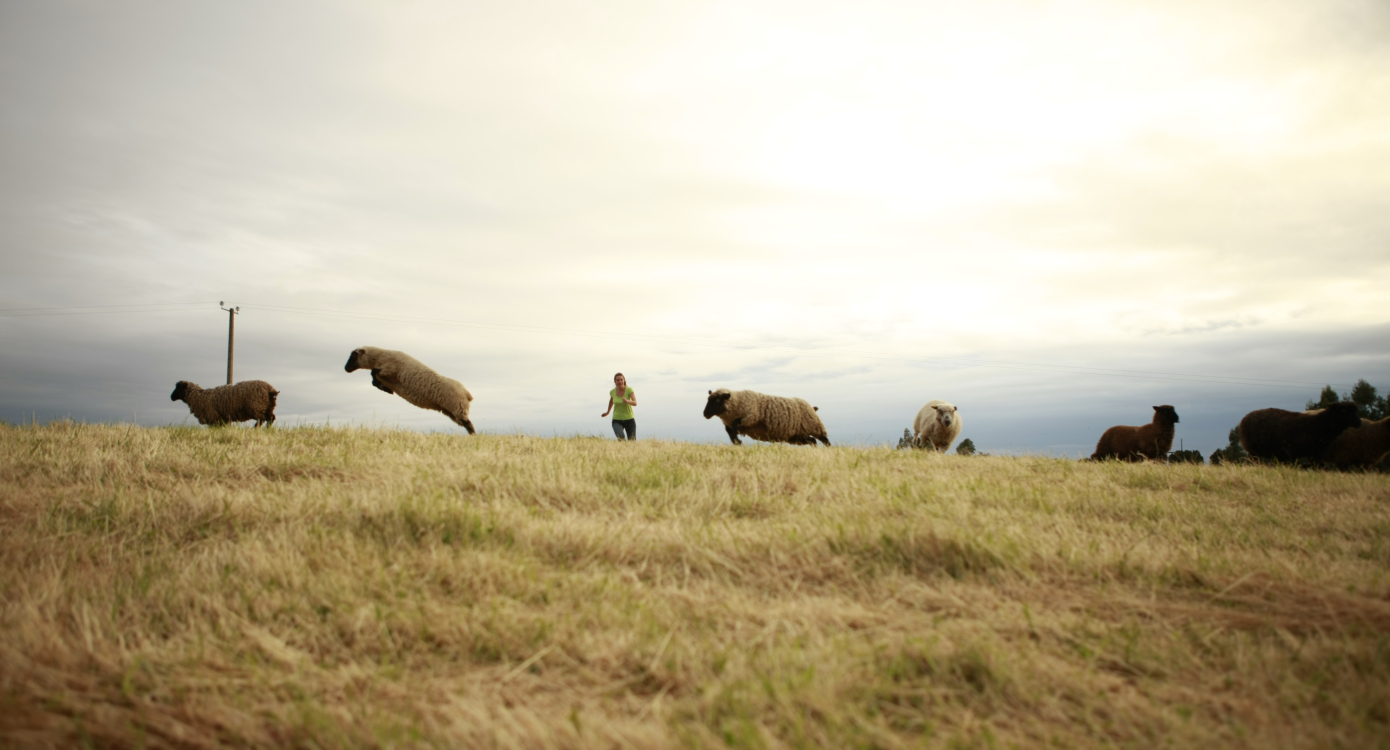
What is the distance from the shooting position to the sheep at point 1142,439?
14531 mm

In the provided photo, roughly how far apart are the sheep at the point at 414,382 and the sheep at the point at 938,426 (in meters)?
11.7

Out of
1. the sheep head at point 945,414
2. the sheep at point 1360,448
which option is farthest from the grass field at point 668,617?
the sheep head at point 945,414

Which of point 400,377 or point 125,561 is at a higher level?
point 400,377

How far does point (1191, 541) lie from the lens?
5.00 meters

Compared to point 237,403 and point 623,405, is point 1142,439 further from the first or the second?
point 237,403

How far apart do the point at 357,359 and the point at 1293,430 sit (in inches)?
778

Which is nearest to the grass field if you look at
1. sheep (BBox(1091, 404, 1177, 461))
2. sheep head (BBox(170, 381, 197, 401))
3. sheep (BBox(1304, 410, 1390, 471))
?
sheep (BBox(1304, 410, 1390, 471))

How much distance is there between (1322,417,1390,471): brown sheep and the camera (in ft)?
38.7

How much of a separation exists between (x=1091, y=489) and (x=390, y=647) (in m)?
6.88

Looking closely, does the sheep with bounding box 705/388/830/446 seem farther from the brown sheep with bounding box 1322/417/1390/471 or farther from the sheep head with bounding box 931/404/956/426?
the brown sheep with bounding box 1322/417/1390/471

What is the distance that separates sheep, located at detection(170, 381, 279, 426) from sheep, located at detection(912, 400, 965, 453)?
16.2 m

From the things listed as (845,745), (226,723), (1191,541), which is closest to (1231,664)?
(845,745)

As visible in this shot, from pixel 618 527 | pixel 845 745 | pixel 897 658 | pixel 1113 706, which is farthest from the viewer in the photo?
pixel 618 527

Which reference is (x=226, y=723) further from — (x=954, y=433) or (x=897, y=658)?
(x=954, y=433)
